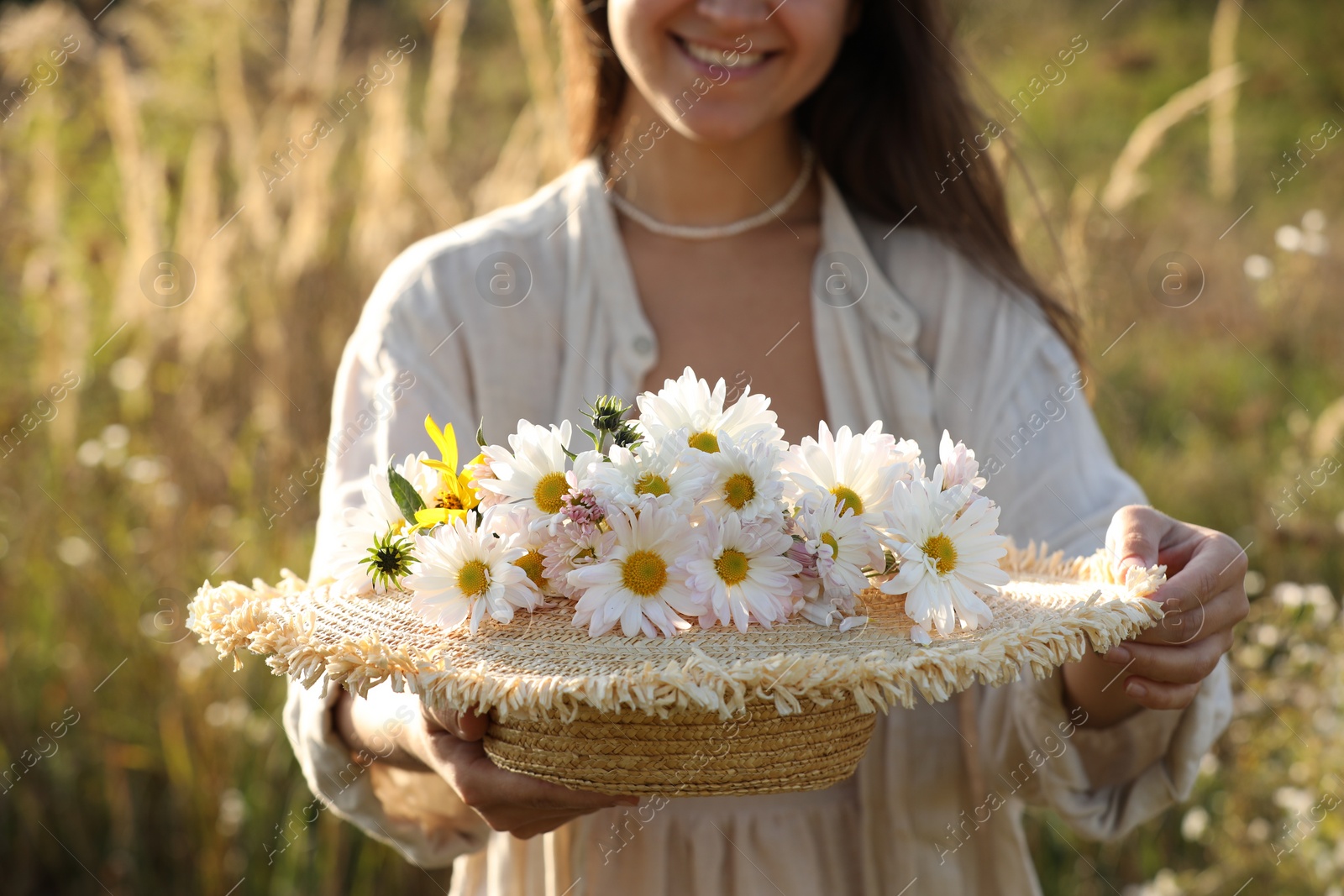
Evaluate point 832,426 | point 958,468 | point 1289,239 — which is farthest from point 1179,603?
point 1289,239

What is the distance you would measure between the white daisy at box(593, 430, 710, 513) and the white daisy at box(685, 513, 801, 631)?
0.12ft

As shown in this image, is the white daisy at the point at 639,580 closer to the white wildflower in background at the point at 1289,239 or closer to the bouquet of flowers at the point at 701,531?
the bouquet of flowers at the point at 701,531

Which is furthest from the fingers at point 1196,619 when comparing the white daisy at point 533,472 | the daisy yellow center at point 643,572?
the white daisy at point 533,472

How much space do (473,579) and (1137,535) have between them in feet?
2.42

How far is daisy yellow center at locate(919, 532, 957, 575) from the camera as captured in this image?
110 cm

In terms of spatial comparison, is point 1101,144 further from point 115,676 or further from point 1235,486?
point 115,676

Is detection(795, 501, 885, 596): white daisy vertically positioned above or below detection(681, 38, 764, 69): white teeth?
below

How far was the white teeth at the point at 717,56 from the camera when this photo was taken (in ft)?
5.32

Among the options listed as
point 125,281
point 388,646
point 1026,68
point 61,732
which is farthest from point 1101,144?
point 388,646

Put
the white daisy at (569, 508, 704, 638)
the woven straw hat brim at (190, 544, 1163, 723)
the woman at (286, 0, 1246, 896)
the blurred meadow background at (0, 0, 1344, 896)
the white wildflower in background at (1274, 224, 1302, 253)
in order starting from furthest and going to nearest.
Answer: the blurred meadow background at (0, 0, 1344, 896)
the white wildflower in background at (1274, 224, 1302, 253)
the woman at (286, 0, 1246, 896)
the white daisy at (569, 508, 704, 638)
the woven straw hat brim at (190, 544, 1163, 723)

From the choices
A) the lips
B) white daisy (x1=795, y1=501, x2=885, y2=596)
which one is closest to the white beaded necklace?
the lips

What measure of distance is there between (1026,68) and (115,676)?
25.5 feet

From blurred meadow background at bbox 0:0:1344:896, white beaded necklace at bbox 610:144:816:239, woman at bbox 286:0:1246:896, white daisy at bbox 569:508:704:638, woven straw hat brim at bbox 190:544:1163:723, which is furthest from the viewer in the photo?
blurred meadow background at bbox 0:0:1344:896

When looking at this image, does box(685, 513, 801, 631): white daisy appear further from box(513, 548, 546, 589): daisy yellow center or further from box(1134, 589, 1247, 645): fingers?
box(1134, 589, 1247, 645): fingers
